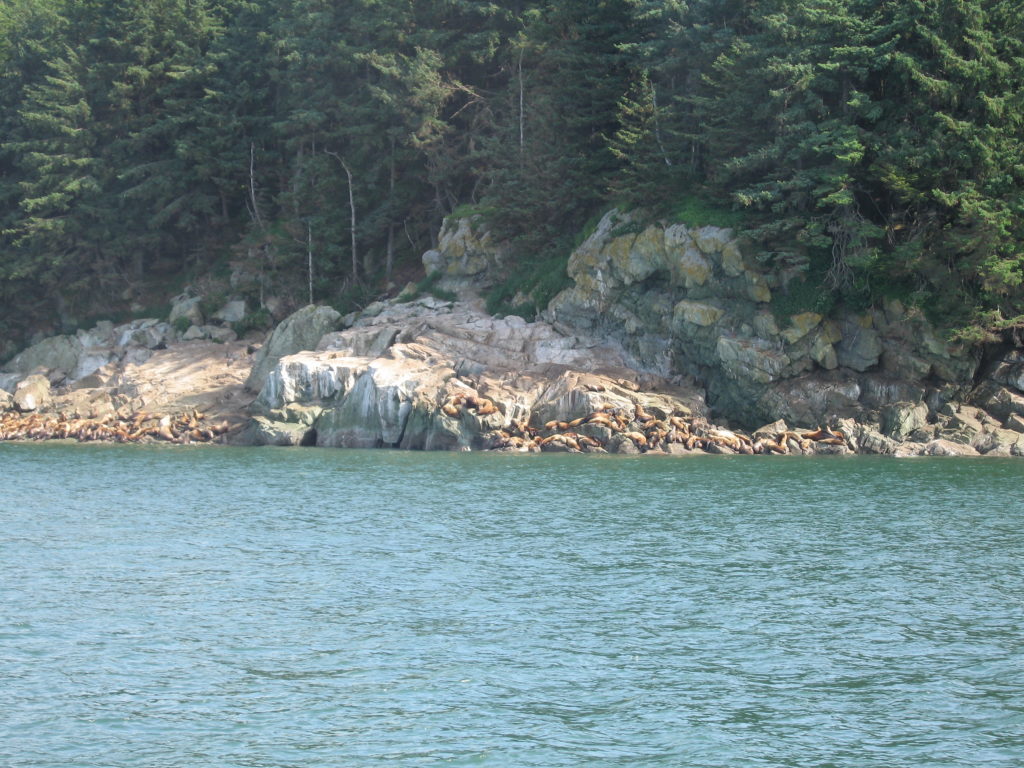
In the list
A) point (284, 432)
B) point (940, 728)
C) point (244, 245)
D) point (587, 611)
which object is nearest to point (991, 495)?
point (587, 611)

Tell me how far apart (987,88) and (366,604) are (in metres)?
31.1

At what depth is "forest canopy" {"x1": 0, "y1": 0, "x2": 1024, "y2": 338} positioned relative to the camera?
39.8m

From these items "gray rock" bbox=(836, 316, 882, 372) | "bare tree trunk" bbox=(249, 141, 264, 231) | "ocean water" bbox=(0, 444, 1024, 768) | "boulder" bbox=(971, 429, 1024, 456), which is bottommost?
"ocean water" bbox=(0, 444, 1024, 768)

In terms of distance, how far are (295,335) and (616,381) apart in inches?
640

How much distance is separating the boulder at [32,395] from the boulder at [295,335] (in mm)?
9997

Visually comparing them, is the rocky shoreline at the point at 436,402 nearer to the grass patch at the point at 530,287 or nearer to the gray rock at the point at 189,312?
the grass patch at the point at 530,287

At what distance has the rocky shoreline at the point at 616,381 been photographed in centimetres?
4034

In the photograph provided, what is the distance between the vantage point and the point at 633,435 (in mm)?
40500

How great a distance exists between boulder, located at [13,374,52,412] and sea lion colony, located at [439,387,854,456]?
21.7 meters

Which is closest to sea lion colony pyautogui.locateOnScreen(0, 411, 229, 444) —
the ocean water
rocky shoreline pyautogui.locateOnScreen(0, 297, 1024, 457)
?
rocky shoreline pyautogui.locateOnScreen(0, 297, 1024, 457)

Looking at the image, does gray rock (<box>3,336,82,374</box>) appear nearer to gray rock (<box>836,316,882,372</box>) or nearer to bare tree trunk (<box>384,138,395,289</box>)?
bare tree trunk (<box>384,138,395,289</box>)

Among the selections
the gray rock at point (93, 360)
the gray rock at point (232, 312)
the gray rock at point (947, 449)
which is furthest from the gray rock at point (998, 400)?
the gray rock at point (93, 360)

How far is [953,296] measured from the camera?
3944 centimetres

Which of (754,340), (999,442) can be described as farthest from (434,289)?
(999,442)
